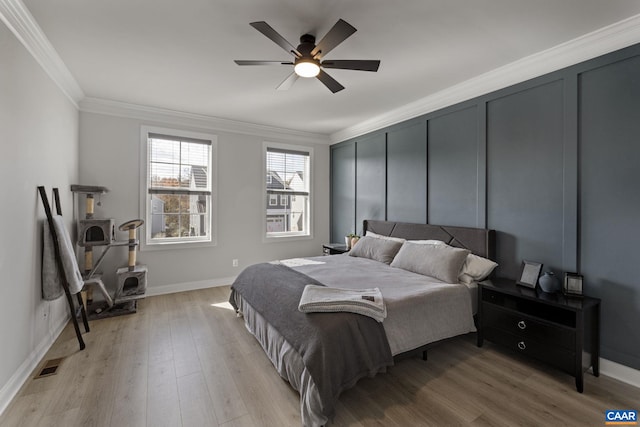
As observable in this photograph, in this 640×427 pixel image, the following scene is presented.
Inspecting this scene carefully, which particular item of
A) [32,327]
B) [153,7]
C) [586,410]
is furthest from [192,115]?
[586,410]

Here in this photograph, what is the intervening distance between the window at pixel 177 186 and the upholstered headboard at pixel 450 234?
2.82m

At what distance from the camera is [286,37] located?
243 cm

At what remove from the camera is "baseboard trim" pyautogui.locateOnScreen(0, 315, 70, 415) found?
76.2 inches

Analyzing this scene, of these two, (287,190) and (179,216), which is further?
(287,190)

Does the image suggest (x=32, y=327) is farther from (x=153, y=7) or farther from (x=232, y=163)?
(x=232, y=163)

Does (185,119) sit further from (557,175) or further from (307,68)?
(557,175)

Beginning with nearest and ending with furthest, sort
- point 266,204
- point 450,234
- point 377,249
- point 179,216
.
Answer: point 450,234, point 377,249, point 179,216, point 266,204

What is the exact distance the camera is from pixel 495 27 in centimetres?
226

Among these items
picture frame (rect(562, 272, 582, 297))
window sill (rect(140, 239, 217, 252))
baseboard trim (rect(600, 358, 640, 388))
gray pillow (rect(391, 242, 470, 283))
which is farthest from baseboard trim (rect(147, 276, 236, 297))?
baseboard trim (rect(600, 358, 640, 388))

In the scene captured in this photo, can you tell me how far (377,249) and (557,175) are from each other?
2028mm

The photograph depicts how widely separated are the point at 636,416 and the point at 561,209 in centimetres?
154

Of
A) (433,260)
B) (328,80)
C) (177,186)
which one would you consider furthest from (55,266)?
(433,260)

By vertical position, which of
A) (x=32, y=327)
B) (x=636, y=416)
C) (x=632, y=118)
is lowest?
(x=636, y=416)

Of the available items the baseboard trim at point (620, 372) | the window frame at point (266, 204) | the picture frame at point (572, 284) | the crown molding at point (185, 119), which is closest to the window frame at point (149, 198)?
the crown molding at point (185, 119)
